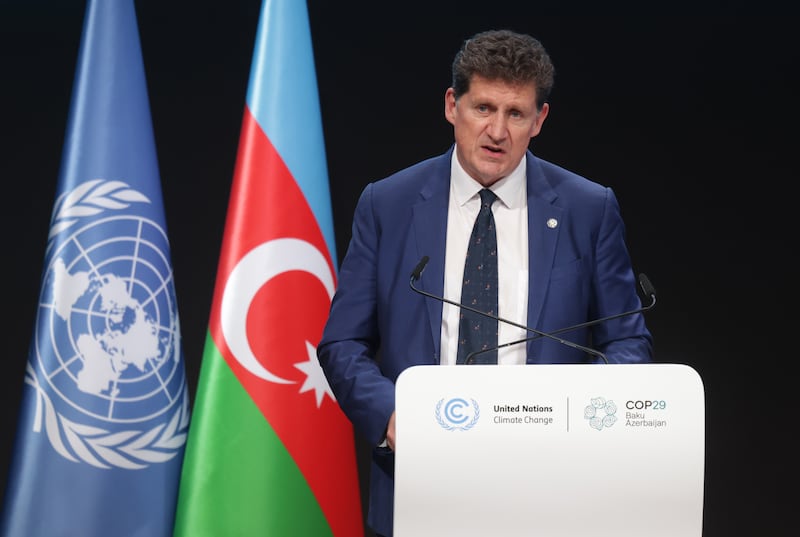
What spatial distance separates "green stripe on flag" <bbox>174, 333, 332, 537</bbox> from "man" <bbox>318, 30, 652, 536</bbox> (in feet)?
3.44

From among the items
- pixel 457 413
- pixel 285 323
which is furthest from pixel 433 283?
pixel 285 323

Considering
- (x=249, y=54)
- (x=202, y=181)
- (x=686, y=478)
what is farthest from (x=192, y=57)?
(x=686, y=478)

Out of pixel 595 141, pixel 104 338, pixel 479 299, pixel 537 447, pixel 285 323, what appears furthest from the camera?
pixel 595 141

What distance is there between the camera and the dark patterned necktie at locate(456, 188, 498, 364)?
1.87 metres

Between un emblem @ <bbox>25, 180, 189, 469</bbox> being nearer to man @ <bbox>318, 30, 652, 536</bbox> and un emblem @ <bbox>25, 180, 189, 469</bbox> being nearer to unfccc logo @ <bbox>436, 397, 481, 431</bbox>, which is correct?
man @ <bbox>318, 30, 652, 536</bbox>

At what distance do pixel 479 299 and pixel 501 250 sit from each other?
124mm

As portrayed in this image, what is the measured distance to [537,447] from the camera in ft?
4.81

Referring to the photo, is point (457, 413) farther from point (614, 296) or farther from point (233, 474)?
point (233, 474)

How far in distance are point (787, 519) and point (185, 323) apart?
2259 millimetres

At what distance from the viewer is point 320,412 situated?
3.03 m

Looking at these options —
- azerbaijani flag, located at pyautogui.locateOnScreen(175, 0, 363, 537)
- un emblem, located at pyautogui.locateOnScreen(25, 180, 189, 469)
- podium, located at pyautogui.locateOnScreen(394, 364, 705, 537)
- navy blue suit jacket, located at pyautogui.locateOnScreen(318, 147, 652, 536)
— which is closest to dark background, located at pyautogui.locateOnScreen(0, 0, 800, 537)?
azerbaijani flag, located at pyautogui.locateOnScreen(175, 0, 363, 537)

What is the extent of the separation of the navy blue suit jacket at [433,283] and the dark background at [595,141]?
1544mm

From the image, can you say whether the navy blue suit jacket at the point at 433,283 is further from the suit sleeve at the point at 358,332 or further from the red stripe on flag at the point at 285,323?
the red stripe on flag at the point at 285,323

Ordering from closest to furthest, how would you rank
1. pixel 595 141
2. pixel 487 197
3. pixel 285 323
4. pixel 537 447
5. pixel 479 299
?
pixel 537 447
pixel 479 299
pixel 487 197
pixel 285 323
pixel 595 141
